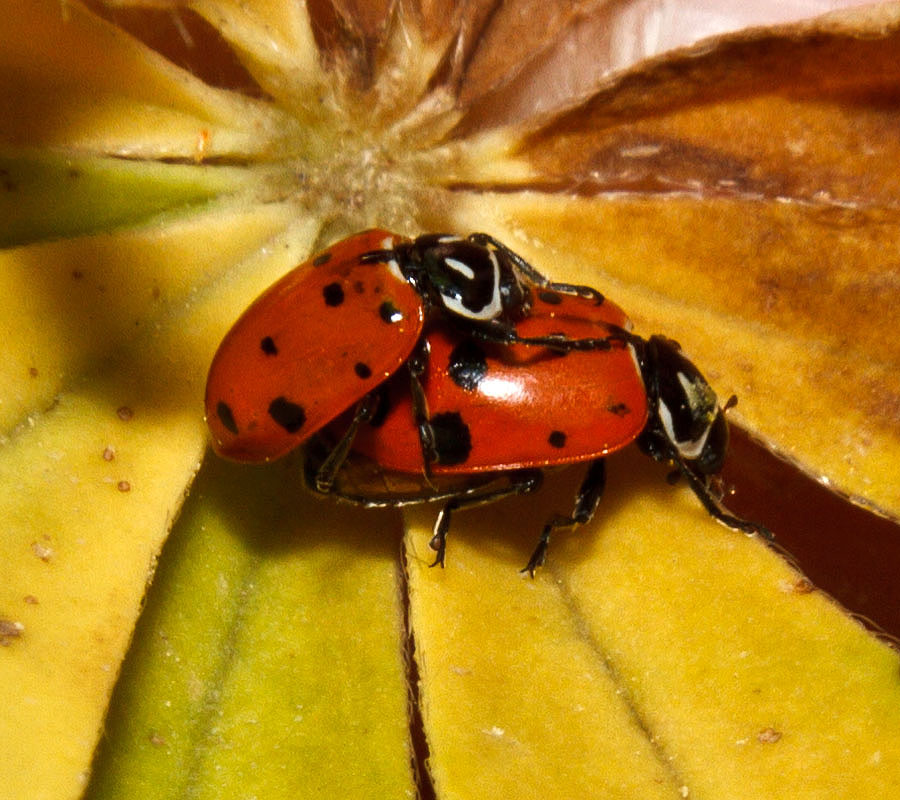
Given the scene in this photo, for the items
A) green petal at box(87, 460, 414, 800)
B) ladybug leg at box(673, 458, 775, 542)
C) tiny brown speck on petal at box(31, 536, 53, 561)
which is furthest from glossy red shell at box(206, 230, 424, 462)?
ladybug leg at box(673, 458, 775, 542)

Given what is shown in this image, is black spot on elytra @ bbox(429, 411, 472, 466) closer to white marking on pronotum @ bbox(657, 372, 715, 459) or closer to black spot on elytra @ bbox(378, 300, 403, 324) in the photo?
black spot on elytra @ bbox(378, 300, 403, 324)

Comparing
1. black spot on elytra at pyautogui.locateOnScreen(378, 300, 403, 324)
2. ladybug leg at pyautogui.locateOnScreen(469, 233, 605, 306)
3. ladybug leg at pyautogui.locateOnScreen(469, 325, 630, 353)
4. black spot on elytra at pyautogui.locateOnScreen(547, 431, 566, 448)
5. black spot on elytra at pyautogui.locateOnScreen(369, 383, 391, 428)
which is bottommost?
black spot on elytra at pyautogui.locateOnScreen(547, 431, 566, 448)

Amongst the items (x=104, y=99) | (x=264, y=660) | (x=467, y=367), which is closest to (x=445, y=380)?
(x=467, y=367)

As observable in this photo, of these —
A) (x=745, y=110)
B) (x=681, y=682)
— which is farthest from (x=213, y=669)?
(x=745, y=110)

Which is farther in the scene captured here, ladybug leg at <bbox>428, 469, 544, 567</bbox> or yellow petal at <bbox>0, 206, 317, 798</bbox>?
ladybug leg at <bbox>428, 469, 544, 567</bbox>

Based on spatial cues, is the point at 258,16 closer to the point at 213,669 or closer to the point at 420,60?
the point at 420,60
